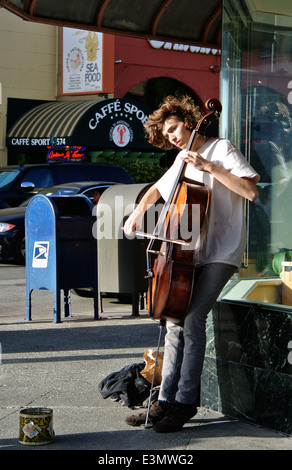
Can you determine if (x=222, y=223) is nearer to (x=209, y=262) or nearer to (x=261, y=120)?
(x=209, y=262)

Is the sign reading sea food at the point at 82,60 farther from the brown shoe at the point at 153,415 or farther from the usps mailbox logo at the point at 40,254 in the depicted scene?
the brown shoe at the point at 153,415

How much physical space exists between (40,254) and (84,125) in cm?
1255

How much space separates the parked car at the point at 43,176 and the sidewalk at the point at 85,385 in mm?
5593

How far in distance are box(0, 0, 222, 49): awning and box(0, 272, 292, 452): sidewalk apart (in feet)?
9.09

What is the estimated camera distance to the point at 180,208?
4367 millimetres

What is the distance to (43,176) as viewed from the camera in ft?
50.0

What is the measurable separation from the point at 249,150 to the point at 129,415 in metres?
1.82

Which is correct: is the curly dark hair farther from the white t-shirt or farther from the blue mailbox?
the blue mailbox

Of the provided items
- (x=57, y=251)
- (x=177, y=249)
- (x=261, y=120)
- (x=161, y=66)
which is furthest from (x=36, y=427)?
(x=161, y=66)

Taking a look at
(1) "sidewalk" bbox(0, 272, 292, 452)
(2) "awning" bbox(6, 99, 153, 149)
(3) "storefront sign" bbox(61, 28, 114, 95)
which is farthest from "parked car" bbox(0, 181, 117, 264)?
(3) "storefront sign" bbox(61, 28, 114, 95)

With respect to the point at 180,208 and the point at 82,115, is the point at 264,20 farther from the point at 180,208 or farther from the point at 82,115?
the point at 82,115

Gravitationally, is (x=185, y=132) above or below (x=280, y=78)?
below
